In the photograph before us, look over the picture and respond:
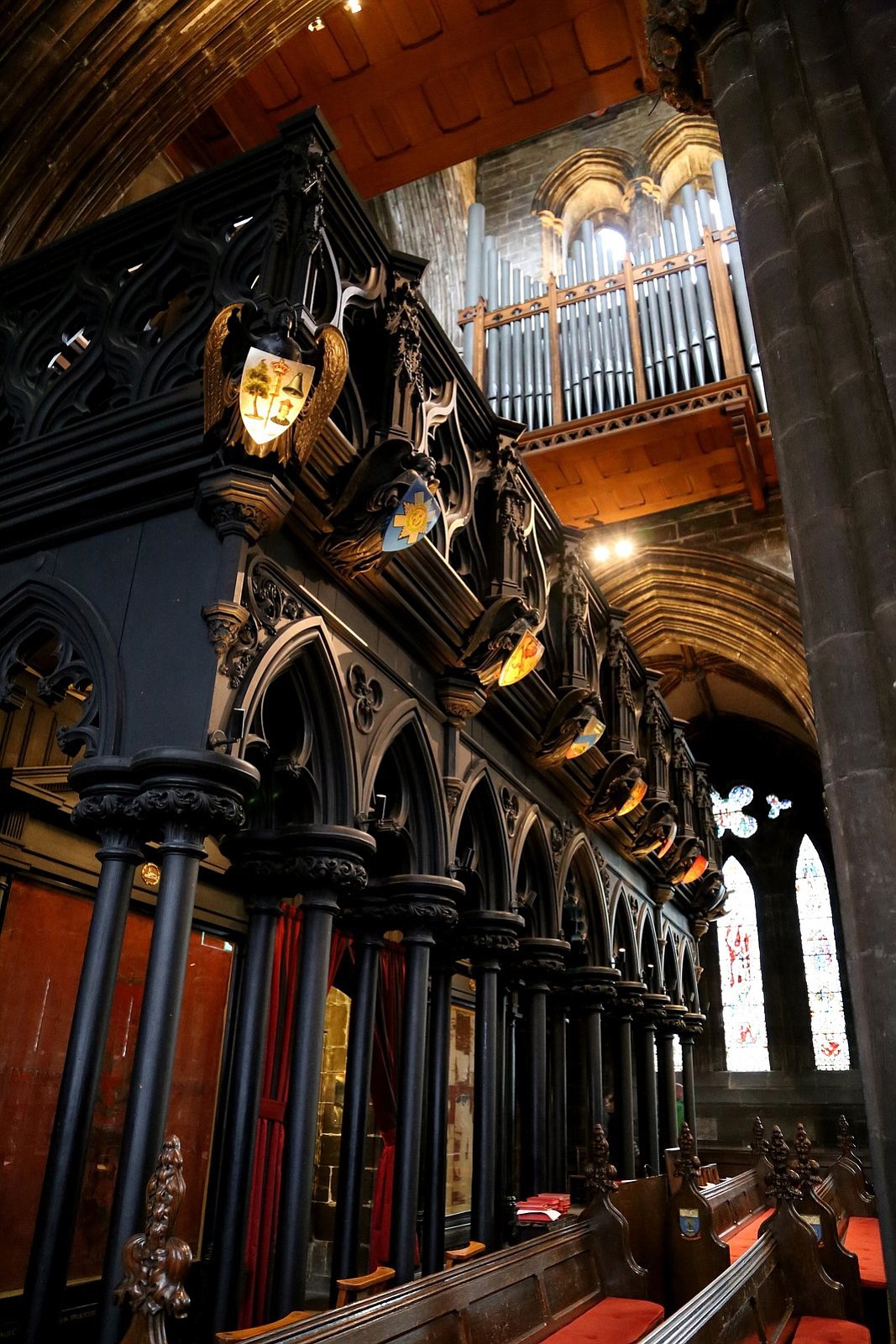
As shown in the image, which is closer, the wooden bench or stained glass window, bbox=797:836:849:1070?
the wooden bench

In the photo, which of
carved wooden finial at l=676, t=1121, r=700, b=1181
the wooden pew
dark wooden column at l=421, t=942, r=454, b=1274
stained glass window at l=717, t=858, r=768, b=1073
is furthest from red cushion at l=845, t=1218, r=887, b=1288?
stained glass window at l=717, t=858, r=768, b=1073

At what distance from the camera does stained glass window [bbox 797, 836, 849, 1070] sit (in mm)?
15445

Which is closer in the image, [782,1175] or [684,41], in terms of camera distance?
[684,41]

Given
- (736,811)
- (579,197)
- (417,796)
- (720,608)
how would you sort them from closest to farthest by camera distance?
(417,796), (720,608), (579,197), (736,811)

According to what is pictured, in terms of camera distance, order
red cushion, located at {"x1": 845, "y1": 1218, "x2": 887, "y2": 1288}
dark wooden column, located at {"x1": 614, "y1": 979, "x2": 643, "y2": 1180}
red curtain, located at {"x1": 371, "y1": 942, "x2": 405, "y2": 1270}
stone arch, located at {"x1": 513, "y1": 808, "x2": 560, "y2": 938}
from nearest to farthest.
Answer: red cushion, located at {"x1": 845, "y1": 1218, "x2": 887, "y2": 1288} → red curtain, located at {"x1": 371, "y1": 942, "x2": 405, "y2": 1270} → stone arch, located at {"x1": 513, "y1": 808, "x2": 560, "y2": 938} → dark wooden column, located at {"x1": 614, "y1": 979, "x2": 643, "y2": 1180}

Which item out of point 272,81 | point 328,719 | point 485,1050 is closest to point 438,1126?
point 485,1050

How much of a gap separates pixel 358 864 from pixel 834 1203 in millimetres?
6228

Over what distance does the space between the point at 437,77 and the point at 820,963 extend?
45.7 ft

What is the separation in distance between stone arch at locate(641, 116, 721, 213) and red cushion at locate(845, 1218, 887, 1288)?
46.5 ft

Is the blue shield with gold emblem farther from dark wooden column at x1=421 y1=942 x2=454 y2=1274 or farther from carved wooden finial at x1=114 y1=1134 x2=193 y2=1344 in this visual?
dark wooden column at x1=421 y1=942 x2=454 y2=1274

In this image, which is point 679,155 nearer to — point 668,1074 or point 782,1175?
point 668,1074

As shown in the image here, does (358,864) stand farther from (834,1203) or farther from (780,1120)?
(780,1120)

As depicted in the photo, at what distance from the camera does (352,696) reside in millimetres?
4137

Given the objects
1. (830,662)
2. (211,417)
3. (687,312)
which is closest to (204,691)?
(211,417)
